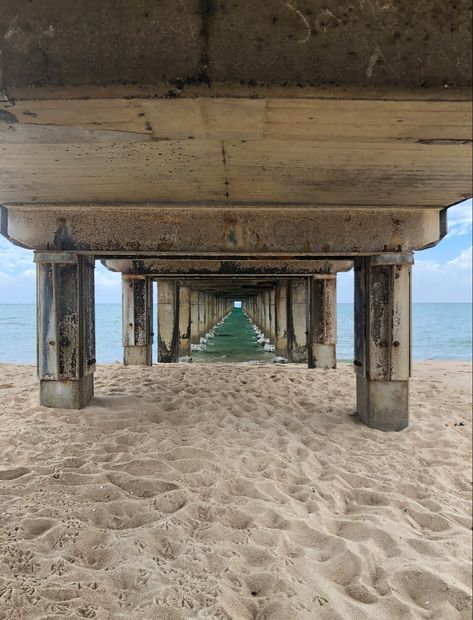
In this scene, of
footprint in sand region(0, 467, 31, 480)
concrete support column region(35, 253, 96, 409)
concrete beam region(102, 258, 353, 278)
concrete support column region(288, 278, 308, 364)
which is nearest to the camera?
footprint in sand region(0, 467, 31, 480)

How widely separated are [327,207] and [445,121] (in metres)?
2.40

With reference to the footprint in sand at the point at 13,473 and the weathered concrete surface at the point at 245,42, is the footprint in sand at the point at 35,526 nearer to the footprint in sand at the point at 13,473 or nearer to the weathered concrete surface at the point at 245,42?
the footprint in sand at the point at 13,473

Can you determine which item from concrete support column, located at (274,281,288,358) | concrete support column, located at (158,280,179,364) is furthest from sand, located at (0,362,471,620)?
concrete support column, located at (274,281,288,358)

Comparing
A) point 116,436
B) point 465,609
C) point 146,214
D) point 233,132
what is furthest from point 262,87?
point 116,436

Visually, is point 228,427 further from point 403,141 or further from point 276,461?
point 403,141

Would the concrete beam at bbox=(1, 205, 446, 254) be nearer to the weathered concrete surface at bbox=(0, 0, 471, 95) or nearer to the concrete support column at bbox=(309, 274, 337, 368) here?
the weathered concrete surface at bbox=(0, 0, 471, 95)

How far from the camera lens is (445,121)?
1944mm

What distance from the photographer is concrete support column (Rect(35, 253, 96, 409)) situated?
5520mm

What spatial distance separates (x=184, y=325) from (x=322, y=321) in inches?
301

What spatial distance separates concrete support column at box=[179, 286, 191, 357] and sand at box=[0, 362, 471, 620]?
31.7 feet

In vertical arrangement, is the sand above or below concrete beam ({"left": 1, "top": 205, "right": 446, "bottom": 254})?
below

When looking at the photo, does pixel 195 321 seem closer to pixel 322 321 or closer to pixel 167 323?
pixel 167 323

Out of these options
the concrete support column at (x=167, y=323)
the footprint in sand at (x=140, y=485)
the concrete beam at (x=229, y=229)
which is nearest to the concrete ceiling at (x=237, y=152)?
the concrete beam at (x=229, y=229)

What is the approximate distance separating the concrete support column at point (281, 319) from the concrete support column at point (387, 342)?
1028 cm
